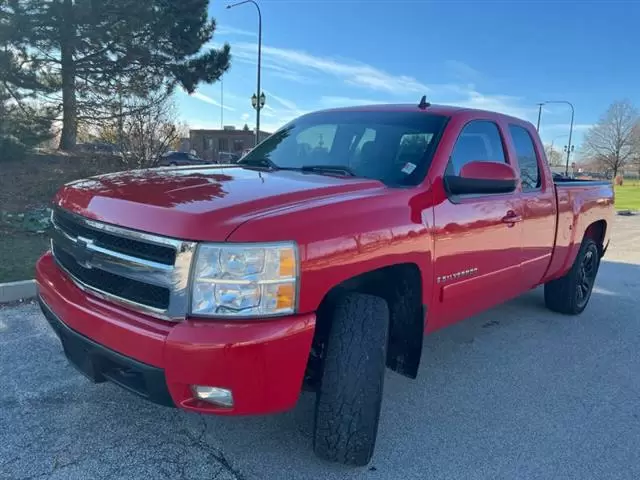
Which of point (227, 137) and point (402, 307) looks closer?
point (402, 307)

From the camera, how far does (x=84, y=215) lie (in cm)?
248

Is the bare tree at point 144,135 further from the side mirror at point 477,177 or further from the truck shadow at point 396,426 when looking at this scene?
the side mirror at point 477,177

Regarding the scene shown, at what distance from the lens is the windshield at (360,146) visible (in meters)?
3.14

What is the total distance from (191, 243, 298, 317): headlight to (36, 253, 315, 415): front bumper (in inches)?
2.4

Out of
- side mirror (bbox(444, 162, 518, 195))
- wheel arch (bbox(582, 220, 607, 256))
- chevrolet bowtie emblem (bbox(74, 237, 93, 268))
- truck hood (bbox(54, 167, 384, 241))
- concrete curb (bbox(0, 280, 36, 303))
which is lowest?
concrete curb (bbox(0, 280, 36, 303))

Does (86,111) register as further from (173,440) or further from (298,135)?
(173,440)

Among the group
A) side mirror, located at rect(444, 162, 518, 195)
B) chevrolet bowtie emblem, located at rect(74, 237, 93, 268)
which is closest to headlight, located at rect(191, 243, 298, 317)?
chevrolet bowtie emblem, located at rect(74, 237, 93, 268)

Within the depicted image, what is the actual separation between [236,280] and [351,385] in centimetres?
75

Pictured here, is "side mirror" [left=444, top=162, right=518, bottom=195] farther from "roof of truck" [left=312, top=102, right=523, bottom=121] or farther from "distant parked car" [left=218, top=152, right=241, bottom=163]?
"distant parked car" [left=218, top=152, right=241, bottom=163]

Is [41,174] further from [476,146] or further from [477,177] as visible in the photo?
[477,177]

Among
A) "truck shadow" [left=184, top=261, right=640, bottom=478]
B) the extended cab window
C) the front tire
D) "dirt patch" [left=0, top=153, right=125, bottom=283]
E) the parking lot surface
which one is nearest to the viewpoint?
the front tire

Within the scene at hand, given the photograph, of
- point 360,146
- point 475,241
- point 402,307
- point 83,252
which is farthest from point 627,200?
point 83,252

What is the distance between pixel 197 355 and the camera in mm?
1988

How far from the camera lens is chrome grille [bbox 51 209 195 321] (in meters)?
2.05
